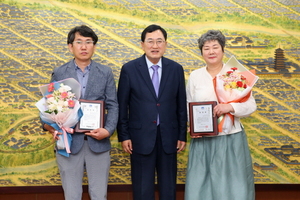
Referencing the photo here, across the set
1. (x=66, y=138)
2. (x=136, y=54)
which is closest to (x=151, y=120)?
(x=66, y=138)

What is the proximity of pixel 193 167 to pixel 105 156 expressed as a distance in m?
0.68

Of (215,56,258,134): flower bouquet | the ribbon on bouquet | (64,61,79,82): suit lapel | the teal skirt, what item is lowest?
the teal skirt

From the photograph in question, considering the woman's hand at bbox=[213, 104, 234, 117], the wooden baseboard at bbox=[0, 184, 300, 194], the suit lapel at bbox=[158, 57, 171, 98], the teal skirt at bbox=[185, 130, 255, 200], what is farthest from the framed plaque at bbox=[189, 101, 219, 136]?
the wooden baseboard at bbox=[0, 184, 300, 194]

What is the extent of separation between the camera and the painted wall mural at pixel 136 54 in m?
3.48

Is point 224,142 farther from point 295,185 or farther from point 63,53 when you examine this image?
point 63,53

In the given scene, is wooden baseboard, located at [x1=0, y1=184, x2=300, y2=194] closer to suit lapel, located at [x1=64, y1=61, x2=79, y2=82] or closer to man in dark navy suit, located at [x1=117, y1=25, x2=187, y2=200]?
man in dark navy suit, located at [x1=117, y1=25, x2=187, y2=200]

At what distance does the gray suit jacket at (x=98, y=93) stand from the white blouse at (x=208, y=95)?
0.62 metres

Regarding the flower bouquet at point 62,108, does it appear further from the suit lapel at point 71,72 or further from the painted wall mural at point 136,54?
the painted wall mural at point 136,54

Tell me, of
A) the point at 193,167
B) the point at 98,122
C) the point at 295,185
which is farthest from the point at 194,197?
the point at 295,185

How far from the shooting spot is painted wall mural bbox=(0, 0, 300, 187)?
3.48m

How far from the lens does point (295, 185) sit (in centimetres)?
360

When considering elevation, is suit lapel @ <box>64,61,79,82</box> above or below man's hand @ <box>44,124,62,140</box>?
above

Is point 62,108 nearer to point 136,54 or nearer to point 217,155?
point 217,155

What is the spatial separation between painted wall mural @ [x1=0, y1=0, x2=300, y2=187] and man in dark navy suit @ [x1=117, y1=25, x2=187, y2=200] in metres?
0.89
